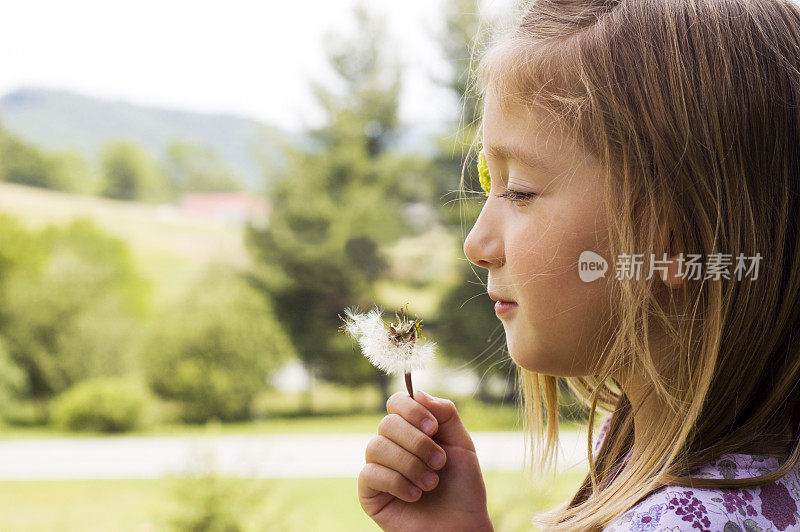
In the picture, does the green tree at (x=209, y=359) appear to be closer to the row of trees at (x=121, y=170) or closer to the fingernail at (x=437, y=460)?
the row of trees at (x=121, y=170)

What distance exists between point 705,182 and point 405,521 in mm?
442

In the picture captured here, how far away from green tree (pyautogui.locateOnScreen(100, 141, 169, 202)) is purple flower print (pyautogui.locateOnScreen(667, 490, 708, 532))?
14712 millimetres

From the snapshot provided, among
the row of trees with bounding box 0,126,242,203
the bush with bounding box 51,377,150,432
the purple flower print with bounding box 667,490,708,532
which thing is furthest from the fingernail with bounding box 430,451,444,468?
the row of trees with bounding box 0,126,242,203

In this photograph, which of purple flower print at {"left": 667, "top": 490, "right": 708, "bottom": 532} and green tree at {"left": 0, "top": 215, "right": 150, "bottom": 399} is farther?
green tree at {"left": 0, "top": 215, "right": 150, "bottom": 399}

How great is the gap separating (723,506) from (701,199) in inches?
9.8

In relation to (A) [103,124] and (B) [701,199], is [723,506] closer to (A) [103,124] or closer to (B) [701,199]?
(B) [701,199]

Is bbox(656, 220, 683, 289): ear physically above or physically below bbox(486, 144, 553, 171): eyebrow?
below

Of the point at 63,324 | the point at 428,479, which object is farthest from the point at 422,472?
the point at 63,324

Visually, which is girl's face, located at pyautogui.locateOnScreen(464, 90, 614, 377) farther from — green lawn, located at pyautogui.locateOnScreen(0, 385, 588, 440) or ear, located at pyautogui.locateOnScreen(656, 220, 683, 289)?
green lawn, located at pyautogui.locateOnScreen(0, 385, 588, 440)

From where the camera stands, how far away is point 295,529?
527cm

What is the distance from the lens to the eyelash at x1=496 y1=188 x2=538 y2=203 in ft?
2.22

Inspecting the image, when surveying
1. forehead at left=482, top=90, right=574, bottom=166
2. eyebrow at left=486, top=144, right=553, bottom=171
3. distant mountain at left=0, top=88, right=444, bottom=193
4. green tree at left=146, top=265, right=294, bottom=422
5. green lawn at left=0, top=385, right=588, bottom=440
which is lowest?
green lawn at left=0, top=385, right=588, bottom=440

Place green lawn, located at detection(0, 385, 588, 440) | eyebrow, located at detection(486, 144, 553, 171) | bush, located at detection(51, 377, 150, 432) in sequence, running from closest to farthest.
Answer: eyebrow, located at detection(486, 144, 553, 171) < bush, located at detection(51, 377, 150, 432) < green lawn, located at detection(0, 385, 588, 440)

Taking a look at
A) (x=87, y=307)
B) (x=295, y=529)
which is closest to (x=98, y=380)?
(x=87, y=307)
